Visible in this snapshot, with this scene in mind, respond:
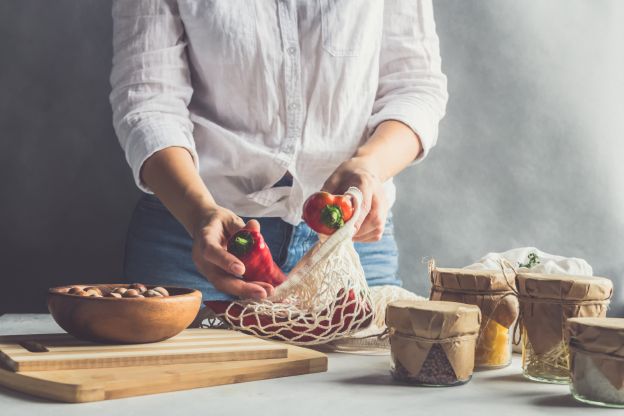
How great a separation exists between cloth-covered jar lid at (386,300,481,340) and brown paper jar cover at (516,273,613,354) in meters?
0.07

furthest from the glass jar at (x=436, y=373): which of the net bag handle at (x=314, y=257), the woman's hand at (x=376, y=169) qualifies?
the woman's hand at (x=376, y=169)

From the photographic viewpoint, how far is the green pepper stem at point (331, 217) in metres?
1.09

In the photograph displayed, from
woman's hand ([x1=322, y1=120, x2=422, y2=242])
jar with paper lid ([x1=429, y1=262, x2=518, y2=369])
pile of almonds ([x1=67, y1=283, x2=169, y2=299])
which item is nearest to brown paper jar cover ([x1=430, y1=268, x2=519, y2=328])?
jar with paper lid ([x1=429, y1=262, x2=518, y2=369])

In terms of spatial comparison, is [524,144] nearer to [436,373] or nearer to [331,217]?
[331,217]

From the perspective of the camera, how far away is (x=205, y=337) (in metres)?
0.99

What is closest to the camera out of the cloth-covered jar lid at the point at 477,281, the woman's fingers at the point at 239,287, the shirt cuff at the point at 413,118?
the cloth-covered jar lid at the point at 477,281

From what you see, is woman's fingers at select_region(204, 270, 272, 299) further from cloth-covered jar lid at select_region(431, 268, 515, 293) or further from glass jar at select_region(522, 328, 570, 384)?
glass jar at select_region(522, 328, 570, 384)

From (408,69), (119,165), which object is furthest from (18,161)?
(408,69)

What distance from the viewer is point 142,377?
0.79m

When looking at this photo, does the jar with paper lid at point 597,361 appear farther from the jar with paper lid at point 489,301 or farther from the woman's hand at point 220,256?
the woman's hand at point 220,256

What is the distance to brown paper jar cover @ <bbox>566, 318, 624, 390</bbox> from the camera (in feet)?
2.45

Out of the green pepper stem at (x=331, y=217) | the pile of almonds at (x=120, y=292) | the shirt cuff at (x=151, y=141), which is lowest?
the pile of almonds at (x=120, y=292)

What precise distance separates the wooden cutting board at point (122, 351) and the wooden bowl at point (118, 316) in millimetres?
13

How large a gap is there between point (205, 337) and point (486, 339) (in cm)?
35
